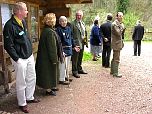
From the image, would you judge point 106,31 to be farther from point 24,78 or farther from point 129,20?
point 129,20

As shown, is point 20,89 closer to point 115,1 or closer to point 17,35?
point 17,35

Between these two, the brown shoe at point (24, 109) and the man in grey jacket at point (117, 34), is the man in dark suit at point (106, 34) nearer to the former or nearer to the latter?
the man in grey jacket at point (117, 34)

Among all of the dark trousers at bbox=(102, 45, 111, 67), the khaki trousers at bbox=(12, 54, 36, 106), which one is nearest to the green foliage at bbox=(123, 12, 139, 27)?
the dark trousers at bbox=(102, 45, 111, 67)

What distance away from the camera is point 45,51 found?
6.73 m

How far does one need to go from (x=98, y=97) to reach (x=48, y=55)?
1471 millimetres

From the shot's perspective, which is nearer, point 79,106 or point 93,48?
point 79,106

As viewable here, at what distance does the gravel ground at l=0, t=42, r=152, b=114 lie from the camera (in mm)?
6219

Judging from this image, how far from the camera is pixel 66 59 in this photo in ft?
26.7

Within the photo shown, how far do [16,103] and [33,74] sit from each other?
2.45ft

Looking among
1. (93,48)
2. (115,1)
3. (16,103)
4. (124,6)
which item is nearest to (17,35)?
(16,103)

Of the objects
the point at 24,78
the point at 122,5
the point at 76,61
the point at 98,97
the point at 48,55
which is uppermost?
the point at 122,5

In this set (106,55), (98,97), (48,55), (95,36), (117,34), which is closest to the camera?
(48,55)

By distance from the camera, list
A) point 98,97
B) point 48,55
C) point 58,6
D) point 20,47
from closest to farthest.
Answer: point 20,47, point 48,55, point 98,97, point 58,6

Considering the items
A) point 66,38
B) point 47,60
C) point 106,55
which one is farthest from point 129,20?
point 47,60
